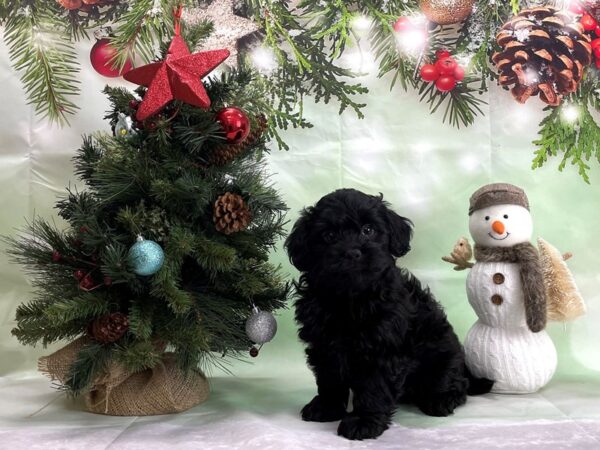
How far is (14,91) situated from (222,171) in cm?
102

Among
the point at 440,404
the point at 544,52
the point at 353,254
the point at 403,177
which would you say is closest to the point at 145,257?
the point at 353,254

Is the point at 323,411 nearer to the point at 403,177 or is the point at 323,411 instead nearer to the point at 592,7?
the point at 403,177

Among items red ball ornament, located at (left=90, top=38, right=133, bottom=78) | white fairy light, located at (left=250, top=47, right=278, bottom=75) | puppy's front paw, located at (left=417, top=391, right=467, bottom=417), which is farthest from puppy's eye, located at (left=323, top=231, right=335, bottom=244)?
red ball ornament, located at (left=90, top=38, right=133, bottom=78)

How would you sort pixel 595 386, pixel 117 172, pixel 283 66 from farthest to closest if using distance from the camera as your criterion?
1. pixel 283 66
2. pixel 595 386
3. pixel 117 172

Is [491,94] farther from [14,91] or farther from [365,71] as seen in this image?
[14,91]

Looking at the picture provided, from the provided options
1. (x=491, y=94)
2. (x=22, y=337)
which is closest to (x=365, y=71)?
(x=491, y=94)

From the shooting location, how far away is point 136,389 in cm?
219

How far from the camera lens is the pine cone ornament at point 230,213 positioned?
206cm

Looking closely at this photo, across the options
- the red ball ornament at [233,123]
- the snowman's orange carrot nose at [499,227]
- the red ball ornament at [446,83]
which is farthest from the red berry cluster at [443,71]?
the red ball ornament at [233,123]

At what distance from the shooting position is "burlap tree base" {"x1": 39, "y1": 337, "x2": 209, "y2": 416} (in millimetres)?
2137

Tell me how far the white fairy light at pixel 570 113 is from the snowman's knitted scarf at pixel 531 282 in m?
0.66

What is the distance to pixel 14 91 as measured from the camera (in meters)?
2.70

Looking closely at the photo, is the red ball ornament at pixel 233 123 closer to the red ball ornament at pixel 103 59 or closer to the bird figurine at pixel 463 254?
the red ball ornament at pixel 103 59

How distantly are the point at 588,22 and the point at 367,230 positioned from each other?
1.27m
